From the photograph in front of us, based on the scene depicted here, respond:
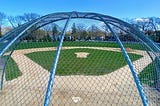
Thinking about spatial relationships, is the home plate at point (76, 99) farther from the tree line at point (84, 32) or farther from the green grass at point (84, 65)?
the tree line at point (84, 32)

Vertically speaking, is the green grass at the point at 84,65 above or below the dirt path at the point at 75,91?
below

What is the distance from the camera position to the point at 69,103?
651 centimetres

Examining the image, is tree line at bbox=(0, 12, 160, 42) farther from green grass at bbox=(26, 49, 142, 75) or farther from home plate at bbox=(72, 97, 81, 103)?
home plate at bbox=(72, 97, 81, 103)

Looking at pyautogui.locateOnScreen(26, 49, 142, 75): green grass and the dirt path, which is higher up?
the dirt path

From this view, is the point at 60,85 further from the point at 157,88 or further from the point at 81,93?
the point at 157,88

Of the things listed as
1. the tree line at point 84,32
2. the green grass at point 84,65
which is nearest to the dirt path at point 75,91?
the green grass at point 84,65

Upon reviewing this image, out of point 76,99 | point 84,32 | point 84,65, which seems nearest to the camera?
point 76,99

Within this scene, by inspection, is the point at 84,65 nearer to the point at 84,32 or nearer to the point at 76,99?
the point at 76,99

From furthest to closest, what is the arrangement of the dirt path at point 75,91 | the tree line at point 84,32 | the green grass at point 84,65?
the tree line at point 84,32
the green grass at point 84,65
the dirt path at point 75,91

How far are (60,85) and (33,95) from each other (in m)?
1.64

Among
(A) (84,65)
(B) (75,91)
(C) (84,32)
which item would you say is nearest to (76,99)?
(B) (75,91)

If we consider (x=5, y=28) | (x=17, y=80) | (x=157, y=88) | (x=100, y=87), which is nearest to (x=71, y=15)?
(x=100, y=87)

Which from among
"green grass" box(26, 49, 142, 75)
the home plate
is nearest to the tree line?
"green grass" box(26, 49, 142, 75)

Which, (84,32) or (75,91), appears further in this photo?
(84,32)
